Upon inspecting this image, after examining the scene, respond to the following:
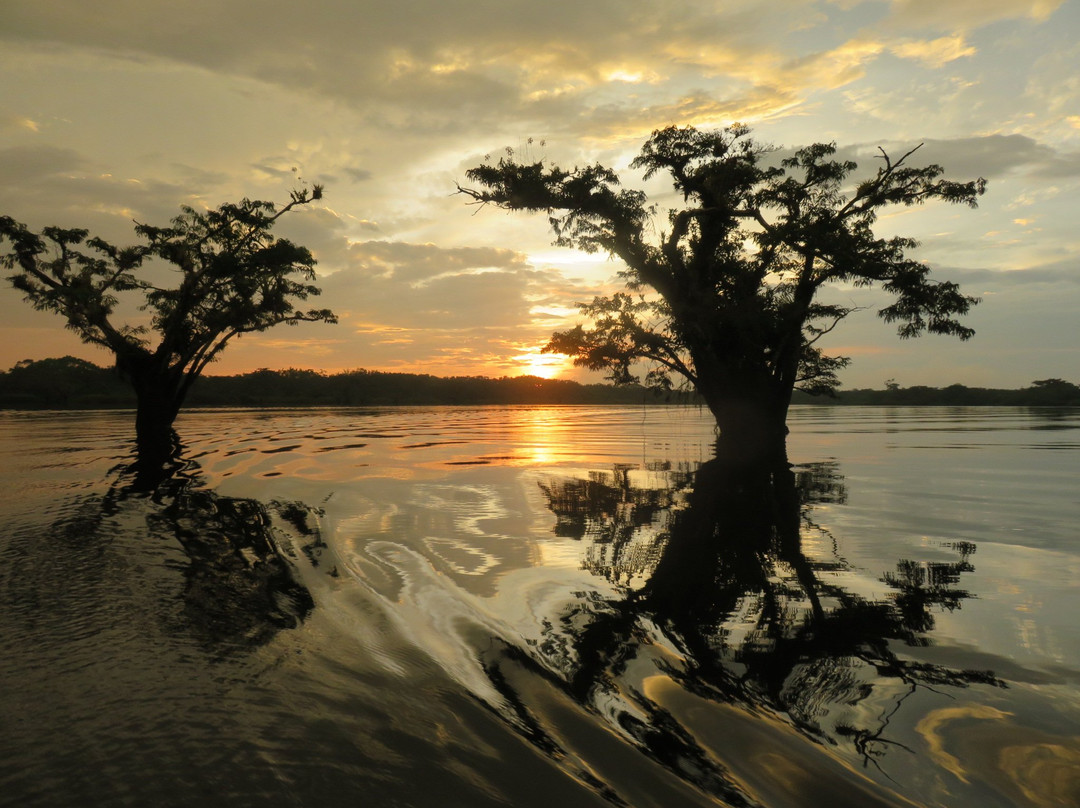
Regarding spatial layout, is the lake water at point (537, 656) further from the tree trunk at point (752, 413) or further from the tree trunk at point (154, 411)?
the tree trunk at point (154, 411)

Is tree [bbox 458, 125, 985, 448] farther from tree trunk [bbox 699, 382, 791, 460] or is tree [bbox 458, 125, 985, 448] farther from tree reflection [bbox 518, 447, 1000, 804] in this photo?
tree reflection [bbox 518, 447, 1000, 804]

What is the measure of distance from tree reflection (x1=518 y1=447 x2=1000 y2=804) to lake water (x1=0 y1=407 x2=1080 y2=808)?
2cm

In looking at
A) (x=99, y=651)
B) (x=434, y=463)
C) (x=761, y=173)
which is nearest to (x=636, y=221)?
(x=761, y=173)

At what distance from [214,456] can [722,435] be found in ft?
55.5

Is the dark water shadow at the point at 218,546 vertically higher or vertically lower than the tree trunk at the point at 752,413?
lower

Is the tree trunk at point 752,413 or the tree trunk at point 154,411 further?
the tree trunk at point 154,411

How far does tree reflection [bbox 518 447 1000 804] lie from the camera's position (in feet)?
10.2

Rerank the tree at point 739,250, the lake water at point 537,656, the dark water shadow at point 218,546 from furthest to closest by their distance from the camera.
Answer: the tree at point 739,250, the dark water shadow at point 218,546, the lake water at point 537,656

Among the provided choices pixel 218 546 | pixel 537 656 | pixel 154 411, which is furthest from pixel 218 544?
pixel 154 411

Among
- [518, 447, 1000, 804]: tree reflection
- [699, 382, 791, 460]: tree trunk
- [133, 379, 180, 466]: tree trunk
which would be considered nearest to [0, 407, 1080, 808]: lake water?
[518, 447, 1000, 804]: tree reflection

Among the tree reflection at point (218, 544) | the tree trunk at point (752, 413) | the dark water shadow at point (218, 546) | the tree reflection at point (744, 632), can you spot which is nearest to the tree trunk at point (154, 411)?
the dark water shadow at point (218, 546)

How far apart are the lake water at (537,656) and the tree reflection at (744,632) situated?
2 cm

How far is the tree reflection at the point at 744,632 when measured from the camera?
3102 mm

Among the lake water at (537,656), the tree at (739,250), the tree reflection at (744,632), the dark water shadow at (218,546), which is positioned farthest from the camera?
the tree at (739,250)
